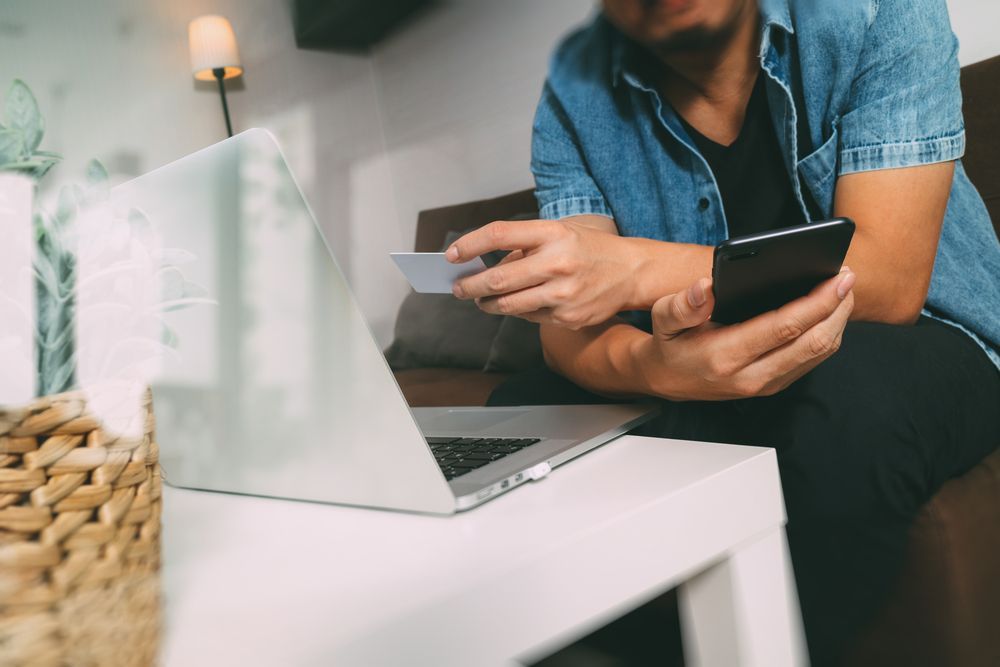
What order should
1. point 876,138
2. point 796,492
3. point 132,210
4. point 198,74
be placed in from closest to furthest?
1. point 132,210
2. point 796,492
3. point 876,138
4. point 198,74

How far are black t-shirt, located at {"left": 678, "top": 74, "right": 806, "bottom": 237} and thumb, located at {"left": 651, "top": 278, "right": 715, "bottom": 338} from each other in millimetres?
353

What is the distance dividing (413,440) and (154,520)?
0.13 meters

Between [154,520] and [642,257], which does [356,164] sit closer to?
[642,257]

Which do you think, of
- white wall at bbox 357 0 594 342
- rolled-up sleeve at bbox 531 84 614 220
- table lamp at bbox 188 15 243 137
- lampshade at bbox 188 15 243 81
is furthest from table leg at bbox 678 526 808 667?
lampshade at bbox 188 15 243 81

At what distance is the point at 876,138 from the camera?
728 mm

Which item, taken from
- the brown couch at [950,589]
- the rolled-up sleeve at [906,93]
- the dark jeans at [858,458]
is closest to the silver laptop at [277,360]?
the dark jeans at [858,458]

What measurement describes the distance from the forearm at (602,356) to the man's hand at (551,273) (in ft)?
0.13

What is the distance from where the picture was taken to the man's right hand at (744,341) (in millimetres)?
517

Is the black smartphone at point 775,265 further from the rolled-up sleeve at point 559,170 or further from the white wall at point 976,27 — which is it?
the white wall at point 976,27

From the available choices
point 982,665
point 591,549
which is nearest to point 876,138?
point 982,665

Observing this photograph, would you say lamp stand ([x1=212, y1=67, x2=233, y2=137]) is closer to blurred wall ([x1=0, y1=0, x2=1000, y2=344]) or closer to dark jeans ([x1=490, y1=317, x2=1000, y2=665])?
blurred wall ([x1=0, y1=0, x2=1000, y2=344])

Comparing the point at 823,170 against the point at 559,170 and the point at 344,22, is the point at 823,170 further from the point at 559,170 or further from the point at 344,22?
the point at 344,22

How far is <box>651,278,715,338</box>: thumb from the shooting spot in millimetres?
504

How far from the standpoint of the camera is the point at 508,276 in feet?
1.88
